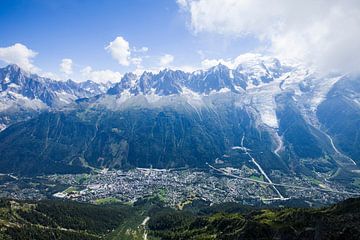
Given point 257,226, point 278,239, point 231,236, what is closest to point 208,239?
point 231,236

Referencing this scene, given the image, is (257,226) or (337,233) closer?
(337,233)

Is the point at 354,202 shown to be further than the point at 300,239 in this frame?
Yes

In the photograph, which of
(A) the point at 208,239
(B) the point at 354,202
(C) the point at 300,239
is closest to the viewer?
(C) the point at 300,239

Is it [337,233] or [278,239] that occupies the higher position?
[337,233]

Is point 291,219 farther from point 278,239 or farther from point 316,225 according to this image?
point 316,225

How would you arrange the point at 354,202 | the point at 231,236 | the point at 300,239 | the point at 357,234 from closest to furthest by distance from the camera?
the point at 357,234 < the point at 300,239 < the point at 354,202 < the point at 231,236

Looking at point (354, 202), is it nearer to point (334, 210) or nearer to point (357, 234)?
point (334, 210)

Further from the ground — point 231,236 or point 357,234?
point 357,234

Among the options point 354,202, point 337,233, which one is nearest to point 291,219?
point 354,202

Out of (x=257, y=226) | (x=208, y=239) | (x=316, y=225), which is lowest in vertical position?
(x=208, y=239)
